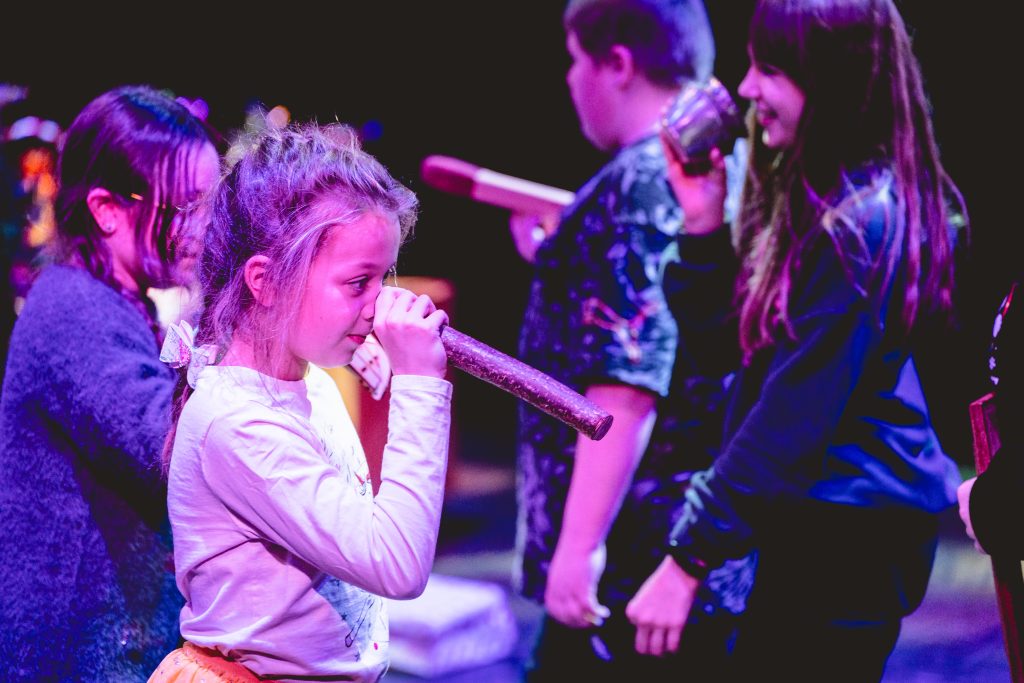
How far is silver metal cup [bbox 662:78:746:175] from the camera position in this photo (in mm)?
1514

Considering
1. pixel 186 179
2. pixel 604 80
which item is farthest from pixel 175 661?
pixel 604 80

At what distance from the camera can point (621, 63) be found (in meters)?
1.76

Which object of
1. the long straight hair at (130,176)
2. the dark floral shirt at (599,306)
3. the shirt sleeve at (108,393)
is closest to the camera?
the shirt sleeve at (108,393)

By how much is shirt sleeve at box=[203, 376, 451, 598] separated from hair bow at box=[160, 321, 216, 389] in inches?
3.9

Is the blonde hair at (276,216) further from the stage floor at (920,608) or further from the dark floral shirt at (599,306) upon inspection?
the stage floor at (920,608)

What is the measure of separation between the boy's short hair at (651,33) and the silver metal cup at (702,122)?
248 mm

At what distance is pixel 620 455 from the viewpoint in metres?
1.61

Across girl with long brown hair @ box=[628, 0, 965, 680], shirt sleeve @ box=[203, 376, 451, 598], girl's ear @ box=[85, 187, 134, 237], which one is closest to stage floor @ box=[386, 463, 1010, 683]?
girl with long brown hair @ box=[628, 0, 965, 680]

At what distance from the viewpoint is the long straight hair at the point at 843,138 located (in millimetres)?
1325

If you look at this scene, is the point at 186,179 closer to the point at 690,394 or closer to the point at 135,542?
the point at 135,542

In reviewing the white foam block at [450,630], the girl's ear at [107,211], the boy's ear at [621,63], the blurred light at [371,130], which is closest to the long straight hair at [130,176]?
the girl's ear at [107,211]

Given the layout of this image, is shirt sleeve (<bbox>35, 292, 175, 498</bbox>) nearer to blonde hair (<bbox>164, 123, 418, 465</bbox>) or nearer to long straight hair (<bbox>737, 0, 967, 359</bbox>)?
blonde hair (<bbox>164, 123, 418, 465</bbox>)

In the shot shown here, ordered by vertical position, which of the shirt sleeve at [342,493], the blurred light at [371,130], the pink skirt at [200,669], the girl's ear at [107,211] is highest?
the girl's ear at [107,211]

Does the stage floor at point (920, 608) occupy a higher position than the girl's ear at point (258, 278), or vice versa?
the girl's ear at point (258, 278)
